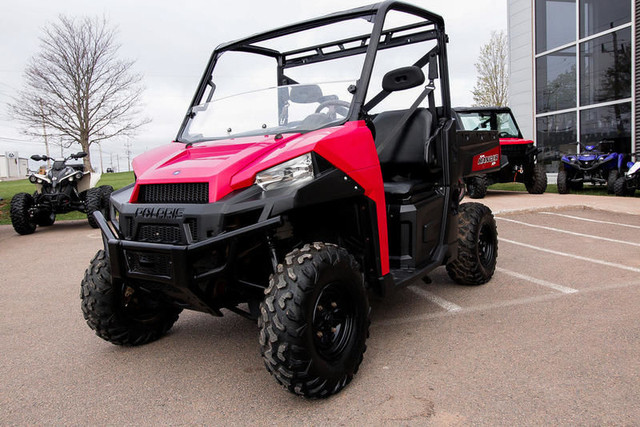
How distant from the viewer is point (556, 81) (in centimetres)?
1509

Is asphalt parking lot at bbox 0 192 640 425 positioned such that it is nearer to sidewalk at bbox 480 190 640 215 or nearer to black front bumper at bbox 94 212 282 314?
black front bumper at bbox 94 212 282 314

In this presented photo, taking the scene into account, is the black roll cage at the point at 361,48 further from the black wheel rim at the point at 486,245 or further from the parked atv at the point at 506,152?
the parked atv at the point at 506,152

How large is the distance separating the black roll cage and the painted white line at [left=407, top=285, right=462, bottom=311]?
1606 mm

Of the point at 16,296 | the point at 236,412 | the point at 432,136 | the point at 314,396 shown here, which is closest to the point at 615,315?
Result: the point at 432,136

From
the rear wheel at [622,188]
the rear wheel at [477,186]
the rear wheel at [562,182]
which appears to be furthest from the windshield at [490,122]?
the rear wheel at [622,188]

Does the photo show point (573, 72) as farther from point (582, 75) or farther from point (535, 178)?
point (535, 178)

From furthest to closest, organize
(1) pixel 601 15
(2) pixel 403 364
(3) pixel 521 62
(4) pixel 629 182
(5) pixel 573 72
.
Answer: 1. (3) pixel 521 62
2. (5) pixel 573 72
3. (1) pixel 601 15
4. (4) pixel 629 182
5. (2) pixel 403 364

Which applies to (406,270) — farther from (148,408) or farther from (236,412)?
(148,408)

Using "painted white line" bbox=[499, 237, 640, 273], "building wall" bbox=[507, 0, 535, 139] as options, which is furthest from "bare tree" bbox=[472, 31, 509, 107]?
"painted white line" bbox=[499, 237, 640, 273]

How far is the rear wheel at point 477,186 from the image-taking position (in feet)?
38.2

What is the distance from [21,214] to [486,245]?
9.00m

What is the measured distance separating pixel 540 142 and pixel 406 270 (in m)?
14.1

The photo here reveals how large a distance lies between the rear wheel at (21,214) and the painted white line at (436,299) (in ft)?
27.9

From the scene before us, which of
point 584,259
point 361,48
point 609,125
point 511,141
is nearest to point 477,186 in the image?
point 511,141
